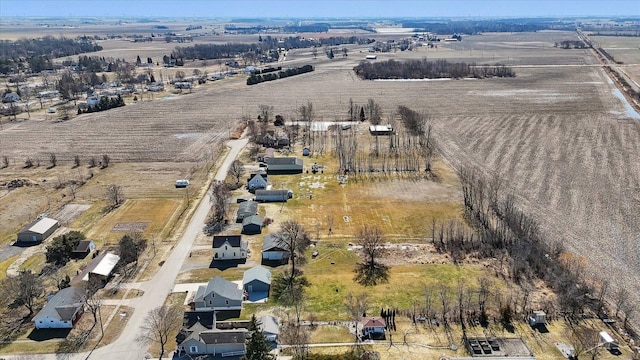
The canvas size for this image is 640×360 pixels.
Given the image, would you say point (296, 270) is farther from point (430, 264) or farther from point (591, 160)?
point (591, 160)

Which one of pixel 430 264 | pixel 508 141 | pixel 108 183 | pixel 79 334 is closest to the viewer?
pixel 79 334

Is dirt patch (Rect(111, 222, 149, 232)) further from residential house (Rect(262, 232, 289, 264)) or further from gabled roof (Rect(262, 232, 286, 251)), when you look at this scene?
residential house (Rect(262, 232, 289, 264))

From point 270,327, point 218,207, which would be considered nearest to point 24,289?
point 270,327

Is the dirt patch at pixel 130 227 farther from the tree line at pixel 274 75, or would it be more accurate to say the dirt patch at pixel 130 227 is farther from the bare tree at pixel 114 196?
the tree line at pixel 274 75

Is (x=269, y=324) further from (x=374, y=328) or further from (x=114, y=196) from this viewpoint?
(x=114, y=196)

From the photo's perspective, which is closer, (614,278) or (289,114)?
(614,278)

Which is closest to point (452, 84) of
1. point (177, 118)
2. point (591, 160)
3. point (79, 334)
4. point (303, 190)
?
point (591, 160)

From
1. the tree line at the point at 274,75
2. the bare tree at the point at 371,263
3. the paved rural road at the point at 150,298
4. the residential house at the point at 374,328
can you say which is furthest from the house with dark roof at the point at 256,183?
the tree line at the point at 274,75

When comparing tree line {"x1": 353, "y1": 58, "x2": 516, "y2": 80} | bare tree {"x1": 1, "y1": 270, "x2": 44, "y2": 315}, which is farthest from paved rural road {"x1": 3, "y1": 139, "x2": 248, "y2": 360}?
tree line {"x1": 353, "y1": 58, "x2": 516, "y2": 80}
